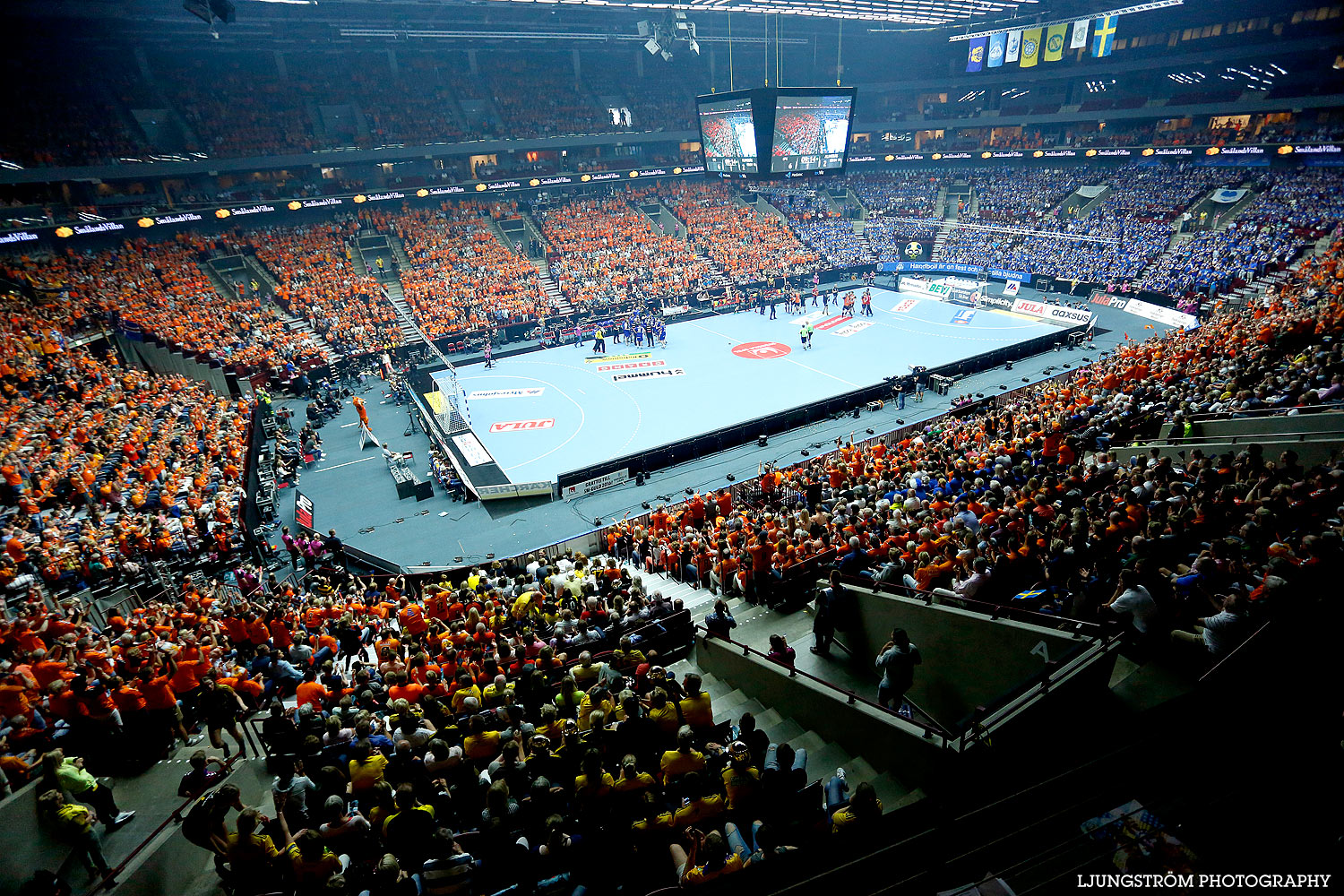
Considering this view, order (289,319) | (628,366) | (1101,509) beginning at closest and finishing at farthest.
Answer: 1. (1101,509)
2. (628,366)
3. (289,319)

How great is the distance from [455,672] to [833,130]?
119ft

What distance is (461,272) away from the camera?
42.0 m

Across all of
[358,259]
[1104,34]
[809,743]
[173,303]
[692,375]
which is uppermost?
[1104,34]

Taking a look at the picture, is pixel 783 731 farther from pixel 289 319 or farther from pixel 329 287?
pixel 329 287

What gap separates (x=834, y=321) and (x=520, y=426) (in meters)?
21.3

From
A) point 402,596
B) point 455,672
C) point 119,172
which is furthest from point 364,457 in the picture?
point 119,172

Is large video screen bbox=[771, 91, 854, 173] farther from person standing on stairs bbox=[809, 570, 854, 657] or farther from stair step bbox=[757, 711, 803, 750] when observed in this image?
stair step bbox=[757, 711, 803, 750]

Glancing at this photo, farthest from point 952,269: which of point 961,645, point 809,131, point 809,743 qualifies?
point 809,743

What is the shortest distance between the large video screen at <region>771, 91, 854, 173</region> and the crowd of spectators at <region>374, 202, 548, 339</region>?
16172 millimetres

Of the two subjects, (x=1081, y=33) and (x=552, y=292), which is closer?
(x=552, y=292)

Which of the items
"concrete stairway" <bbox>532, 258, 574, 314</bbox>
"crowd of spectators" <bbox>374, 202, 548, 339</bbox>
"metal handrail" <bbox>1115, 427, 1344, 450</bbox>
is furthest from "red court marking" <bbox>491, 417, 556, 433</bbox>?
"metal handrail" <bbox>1115, 427, 1344, 450</bbox>

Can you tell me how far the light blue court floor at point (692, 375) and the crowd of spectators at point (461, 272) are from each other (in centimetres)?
494

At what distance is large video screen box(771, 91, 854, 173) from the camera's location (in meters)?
34.4

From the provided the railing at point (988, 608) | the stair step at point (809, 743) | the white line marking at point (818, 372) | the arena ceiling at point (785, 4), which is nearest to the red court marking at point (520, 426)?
Answer: the white line marking at point (818, 372)
